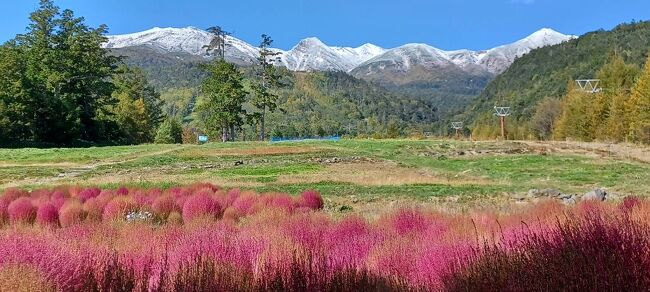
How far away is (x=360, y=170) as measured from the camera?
32.8 metres

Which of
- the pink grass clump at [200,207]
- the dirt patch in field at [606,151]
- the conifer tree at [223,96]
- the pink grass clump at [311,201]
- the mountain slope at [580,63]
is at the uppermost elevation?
the mountain slope at [580,63]

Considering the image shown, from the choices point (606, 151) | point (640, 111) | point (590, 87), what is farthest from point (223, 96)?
point (590, 87)

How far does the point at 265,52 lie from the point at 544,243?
2663 inches

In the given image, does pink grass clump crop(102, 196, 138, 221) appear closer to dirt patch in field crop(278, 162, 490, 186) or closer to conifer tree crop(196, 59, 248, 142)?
dirt patch in field crop(278, 162, 490, 186)

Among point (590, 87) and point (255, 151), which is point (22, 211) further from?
point (590, 87)

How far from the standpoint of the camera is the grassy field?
71.3 feet

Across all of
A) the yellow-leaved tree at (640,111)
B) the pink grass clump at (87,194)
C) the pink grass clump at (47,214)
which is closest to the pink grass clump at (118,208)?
the pink grass clump at (47,214)

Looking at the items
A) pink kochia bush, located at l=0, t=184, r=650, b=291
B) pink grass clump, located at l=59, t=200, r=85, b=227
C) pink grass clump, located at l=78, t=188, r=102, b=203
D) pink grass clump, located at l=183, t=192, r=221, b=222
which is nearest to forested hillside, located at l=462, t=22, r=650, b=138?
pink grass clump, located at l=78, t=188, r=102, b=203

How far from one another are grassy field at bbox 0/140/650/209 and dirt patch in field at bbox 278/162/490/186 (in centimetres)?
5

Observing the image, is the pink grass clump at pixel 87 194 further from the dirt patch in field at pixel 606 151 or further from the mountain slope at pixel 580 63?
the mountain slope at pixel 580 63

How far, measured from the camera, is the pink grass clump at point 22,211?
39.4ft

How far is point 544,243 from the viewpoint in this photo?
16.3 feet

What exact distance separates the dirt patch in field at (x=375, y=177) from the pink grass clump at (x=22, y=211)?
14.4 m

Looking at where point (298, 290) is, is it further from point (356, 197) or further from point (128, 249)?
point (356, 197)
